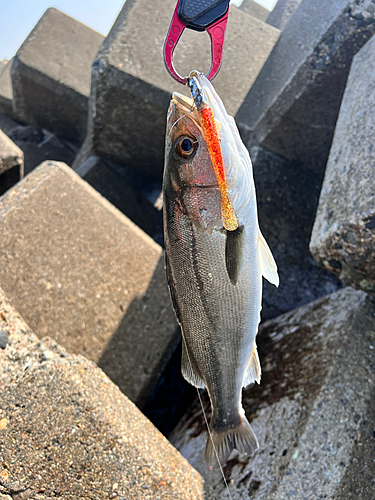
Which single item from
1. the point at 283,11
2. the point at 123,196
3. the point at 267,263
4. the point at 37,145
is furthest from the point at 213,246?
the point at 283,11

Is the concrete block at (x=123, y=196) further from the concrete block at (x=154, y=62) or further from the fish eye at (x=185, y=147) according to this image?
the fish eye at (x=185, y=147)

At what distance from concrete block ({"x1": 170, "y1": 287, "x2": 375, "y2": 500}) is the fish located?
0.33 m

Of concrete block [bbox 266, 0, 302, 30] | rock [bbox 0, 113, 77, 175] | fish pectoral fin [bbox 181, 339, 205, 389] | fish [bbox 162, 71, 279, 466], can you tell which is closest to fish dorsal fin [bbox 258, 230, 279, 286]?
fish [bbox 162, 71, 279, 466]

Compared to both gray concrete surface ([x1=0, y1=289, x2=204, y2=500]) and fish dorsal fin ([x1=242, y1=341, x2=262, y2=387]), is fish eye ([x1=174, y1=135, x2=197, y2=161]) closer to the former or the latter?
fish dorsal fin ([x1=242, y1=341, x2=262, y2=387])

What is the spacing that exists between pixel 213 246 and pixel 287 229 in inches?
69.6

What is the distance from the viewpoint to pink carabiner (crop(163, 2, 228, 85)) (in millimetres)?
1086

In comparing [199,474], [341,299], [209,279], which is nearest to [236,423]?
[199,474]

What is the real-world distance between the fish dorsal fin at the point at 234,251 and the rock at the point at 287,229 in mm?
1517

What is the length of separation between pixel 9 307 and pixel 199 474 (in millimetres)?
1171

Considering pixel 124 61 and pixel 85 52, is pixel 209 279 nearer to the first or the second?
pixel 124 61

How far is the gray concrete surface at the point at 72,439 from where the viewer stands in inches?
49.1

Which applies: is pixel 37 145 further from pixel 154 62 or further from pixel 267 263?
pixel 267 263

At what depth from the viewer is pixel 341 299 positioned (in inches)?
77.2

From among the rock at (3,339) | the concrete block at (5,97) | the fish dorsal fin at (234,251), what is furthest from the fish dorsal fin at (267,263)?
the concrete block at (5,97)
